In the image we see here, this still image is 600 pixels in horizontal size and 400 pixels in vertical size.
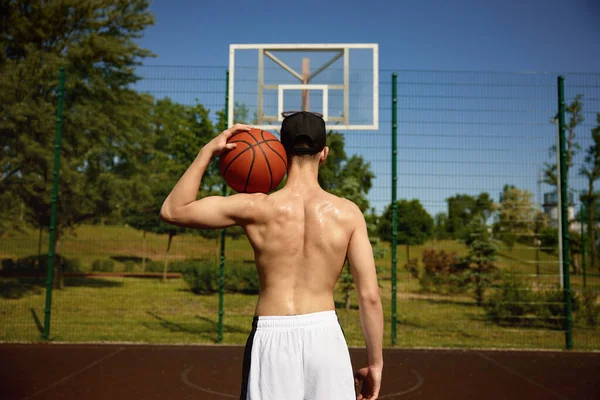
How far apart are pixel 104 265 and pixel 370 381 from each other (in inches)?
394

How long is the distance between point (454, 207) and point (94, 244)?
6.96 m

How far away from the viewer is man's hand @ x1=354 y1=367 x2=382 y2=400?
2104mm

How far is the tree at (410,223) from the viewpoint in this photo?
25.8ft

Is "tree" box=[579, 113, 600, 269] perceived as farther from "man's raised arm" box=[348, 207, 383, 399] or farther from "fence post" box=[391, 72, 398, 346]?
"man's raised arm" box=[348, 207, 383, 399]

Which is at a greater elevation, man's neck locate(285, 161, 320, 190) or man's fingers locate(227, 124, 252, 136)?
man's fingers locate(227, 124, 252, 136)

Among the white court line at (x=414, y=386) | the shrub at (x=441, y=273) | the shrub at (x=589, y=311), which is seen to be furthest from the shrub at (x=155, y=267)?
the shrub at (x=589, y=311)

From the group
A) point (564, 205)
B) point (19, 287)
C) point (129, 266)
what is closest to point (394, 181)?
point (564, 205)

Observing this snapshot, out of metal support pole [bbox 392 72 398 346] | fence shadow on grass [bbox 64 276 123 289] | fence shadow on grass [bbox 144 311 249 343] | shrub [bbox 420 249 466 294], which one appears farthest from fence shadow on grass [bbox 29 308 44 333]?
shrub [bbox 420 249 466 294]

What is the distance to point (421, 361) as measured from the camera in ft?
21.1

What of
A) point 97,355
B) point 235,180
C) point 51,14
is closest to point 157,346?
point 97,355

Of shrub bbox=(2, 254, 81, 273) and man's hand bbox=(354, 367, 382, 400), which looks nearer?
man's hand bbox=(354, 367, 382, 400)

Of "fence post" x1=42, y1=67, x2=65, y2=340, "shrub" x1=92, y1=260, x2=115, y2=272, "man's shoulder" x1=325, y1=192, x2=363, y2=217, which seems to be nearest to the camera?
"man's shoulder" x1=325, y1=192, x2=363, y2=217

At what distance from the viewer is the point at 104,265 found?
35.4 feet

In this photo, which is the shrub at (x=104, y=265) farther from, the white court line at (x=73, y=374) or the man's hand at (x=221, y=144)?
the man's hand at (x=221, y=144)
